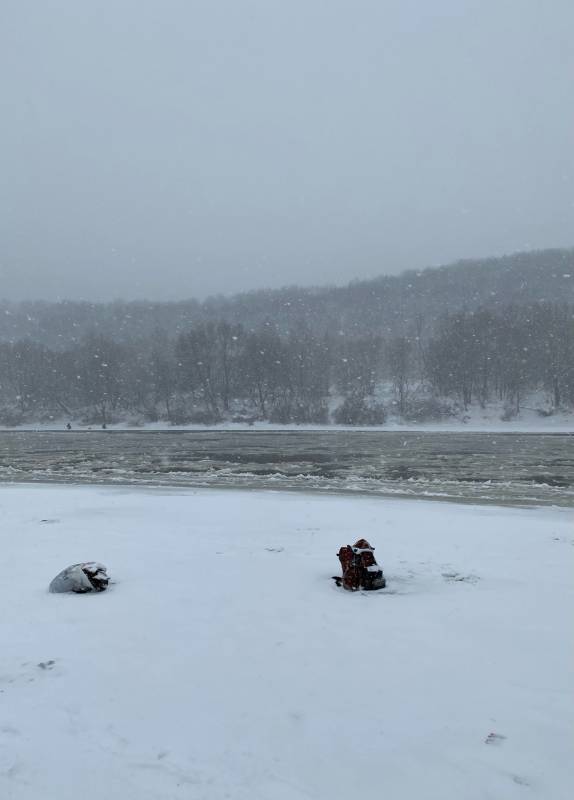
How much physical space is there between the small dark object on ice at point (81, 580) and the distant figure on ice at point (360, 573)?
306 centimetres

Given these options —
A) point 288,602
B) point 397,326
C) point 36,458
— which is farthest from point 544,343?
point 288,602

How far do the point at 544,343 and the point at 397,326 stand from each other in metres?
45.7

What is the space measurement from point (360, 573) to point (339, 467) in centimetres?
1765

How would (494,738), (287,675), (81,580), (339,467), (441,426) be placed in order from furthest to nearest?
(441,426), (339,467), (81,580), (287,675), (494,738)

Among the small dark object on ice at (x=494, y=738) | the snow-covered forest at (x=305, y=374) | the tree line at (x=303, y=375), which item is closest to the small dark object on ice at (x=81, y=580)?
the small dark object on ice at (x=494, y=738)

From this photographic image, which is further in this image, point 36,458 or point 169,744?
point 36,458

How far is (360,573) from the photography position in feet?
23.0

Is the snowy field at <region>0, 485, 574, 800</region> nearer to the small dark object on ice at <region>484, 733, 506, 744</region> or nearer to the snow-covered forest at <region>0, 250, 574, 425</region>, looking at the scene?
the small dark object on ice at <region>484, 733, 506, 744</region>

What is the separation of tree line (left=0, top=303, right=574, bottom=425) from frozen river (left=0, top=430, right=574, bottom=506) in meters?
29.5

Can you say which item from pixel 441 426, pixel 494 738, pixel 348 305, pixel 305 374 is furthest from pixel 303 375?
pixel 494 738

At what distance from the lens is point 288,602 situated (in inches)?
259

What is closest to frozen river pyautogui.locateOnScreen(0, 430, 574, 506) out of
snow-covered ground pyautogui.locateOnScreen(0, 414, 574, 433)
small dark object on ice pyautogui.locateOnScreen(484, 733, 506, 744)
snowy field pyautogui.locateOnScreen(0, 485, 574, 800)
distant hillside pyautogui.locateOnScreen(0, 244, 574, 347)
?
snowy field pyautogui.locateOnScreen(0, 485, 574, 800)

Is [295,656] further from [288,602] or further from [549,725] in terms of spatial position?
[549,725]

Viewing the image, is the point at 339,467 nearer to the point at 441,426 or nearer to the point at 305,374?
the point at 441,426
